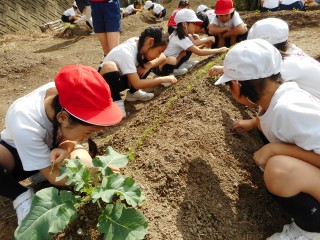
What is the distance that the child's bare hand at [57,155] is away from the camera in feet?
6.08

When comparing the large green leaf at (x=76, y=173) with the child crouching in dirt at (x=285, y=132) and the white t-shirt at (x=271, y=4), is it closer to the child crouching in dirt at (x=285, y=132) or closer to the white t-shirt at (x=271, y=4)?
the child crouching in dirt at (x=285, y=132)

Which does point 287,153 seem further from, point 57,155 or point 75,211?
point 57,155

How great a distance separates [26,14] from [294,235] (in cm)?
1025

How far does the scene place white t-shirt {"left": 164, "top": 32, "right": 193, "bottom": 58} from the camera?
4035mm

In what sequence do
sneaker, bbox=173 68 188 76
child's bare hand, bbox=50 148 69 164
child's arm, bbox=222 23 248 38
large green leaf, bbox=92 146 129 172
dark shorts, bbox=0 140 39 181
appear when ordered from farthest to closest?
child's arm, bbox=222 23 248 38
sneaker, bbox=173 68 188 76
dark shorts, bbox=0 140 39 181
child's bare hand, bbox=50 148 69 164
large green leaf, bbox=92 146 129 172

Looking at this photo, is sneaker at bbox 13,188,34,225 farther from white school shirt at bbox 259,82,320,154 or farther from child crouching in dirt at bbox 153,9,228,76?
child crouching in dirt at bbox 153,9,228,76

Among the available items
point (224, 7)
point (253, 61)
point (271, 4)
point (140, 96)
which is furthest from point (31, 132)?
point (271, 4)

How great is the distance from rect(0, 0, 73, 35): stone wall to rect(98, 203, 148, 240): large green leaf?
8.50 m

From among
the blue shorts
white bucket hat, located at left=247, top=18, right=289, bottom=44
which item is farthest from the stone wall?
white bucket hat, located at left=247, top=18, right=289, bottom=44

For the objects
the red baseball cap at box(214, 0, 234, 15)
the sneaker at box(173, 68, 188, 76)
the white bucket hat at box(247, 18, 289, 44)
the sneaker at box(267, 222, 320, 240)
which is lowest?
the sneaker at box(173, 68, 188, 76)

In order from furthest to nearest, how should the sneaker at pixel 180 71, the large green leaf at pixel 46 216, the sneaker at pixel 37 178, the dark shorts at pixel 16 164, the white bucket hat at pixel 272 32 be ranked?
the sneaker at pixel 180 71
the white bucket hat at pixel 272 32
the sneaker at pixel 37 178
the dark shorts at pixel 16 164
the large green leaf at pixel 46 216

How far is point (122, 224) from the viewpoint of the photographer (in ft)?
5.11

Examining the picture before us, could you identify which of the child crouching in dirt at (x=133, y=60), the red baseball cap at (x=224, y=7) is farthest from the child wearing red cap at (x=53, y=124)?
the red baseball cap at (x=224, y=7)

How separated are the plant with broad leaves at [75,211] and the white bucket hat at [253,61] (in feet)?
2.79
